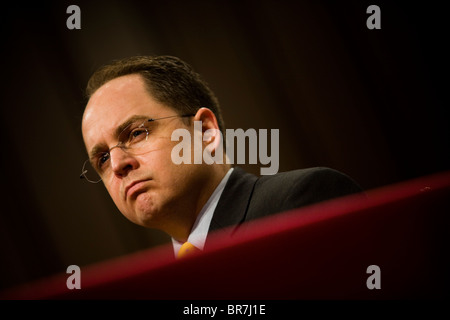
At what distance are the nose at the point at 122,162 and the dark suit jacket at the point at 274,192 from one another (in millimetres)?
244

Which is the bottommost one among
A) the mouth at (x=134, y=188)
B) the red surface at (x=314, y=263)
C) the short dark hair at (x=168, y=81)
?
the red surface at (x=314, y=263)

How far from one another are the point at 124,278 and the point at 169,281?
35 mm

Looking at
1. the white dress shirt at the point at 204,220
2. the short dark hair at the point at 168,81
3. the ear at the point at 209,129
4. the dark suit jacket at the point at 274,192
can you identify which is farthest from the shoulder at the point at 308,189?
the short dark hair at the point at 168,81

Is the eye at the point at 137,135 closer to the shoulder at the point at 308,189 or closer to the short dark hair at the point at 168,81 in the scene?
the short dark hair at the point at 168,81

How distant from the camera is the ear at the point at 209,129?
3.41 ft

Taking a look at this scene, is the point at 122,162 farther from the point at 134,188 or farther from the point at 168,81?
the point at 168,81

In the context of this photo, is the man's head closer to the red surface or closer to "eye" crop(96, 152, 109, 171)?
"eye" crop(96, 152, 109, 171)

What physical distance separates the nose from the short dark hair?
19 cm

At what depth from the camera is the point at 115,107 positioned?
1000mm

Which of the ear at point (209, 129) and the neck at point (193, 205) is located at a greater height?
the ear at point (209, 129)

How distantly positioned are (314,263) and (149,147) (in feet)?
2.27

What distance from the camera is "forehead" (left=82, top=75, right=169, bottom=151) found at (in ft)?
3.24

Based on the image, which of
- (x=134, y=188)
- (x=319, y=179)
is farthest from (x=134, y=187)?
(x=319, y=179)
